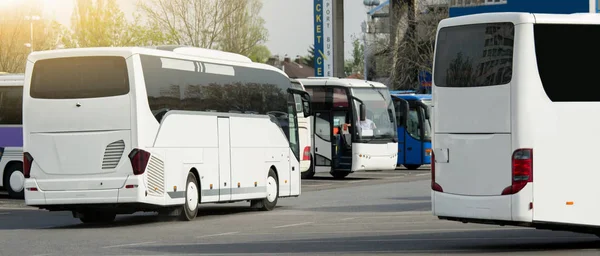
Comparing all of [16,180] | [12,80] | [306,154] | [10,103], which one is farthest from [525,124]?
[306,154]

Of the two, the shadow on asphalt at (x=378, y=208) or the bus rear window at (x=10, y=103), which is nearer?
the shadow on asphalt at (x=378, y=208)

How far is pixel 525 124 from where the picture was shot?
14945 millimetres

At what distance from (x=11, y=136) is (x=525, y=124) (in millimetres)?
19100

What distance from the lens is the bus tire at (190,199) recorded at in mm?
22516

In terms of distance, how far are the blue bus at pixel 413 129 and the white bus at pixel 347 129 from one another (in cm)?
581

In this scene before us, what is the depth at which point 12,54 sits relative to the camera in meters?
89.1

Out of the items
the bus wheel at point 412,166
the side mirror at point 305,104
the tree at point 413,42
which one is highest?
the tree at point 413,42

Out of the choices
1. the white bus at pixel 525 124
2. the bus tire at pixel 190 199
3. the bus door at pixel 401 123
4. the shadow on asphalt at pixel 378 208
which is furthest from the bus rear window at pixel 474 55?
the bus door at pixel 401 123

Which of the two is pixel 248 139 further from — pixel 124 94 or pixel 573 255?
pixel 573 255

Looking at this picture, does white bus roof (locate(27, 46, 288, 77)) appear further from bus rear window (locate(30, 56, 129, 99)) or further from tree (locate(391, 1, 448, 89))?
tree (locate(391, 1, 448, 89))

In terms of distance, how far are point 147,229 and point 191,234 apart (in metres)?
1.78

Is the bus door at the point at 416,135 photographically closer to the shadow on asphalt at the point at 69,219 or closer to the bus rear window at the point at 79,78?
the shadow on asphalt at the point at 69,219

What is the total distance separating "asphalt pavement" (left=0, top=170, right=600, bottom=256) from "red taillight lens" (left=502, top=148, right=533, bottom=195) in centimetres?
79

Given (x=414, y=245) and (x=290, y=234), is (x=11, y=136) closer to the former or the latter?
(x=290, y=234)
